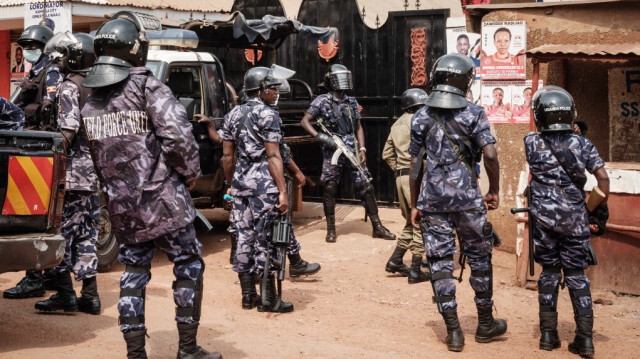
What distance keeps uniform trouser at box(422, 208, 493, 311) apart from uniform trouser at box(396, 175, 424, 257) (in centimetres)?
220

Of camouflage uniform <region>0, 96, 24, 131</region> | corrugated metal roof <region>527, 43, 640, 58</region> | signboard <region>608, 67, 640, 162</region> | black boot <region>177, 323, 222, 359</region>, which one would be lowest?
black boot <region>177, 323, 222, 359</region>

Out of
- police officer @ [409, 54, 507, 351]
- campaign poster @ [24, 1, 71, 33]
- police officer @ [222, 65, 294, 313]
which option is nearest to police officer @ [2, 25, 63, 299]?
police officer @ [222, 65, 294, 313]

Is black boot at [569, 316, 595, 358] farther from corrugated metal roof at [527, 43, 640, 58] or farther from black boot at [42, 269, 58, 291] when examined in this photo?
black boot at [42, 269, 58, 291]

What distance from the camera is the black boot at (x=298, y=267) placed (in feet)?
28.6

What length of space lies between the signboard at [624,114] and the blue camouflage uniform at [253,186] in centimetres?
398

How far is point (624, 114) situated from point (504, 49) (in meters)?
Answer: 1.43

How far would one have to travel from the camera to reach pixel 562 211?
622cm

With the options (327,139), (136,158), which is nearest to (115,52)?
(136,158)

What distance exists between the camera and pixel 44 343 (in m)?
6.07

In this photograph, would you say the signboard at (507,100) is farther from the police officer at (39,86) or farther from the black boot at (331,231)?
the police officer at (39,86)

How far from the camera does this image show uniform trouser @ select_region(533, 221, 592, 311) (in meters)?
6.24

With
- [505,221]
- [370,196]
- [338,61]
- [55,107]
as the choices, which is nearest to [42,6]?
[338,61]

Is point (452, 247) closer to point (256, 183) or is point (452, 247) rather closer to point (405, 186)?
point (256, 183)

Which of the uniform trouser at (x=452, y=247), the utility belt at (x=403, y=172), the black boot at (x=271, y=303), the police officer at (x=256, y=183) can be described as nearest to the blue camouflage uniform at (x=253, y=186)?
the police officer at (x=256, y=183)
